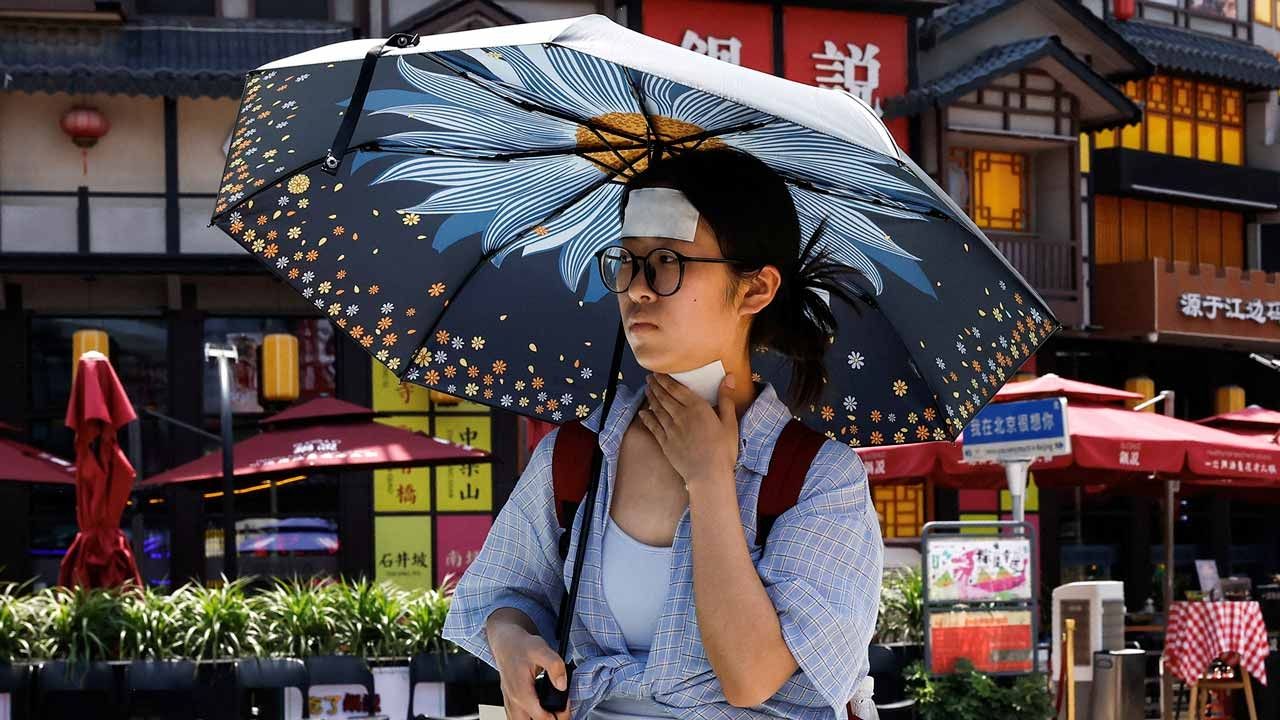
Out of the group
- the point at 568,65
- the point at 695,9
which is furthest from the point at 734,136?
the point at 695,9

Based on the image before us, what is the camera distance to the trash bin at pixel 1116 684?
10.3m

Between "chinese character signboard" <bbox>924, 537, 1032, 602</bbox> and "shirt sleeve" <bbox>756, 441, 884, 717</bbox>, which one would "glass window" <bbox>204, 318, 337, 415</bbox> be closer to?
"chinese character signboard" <bbox>924, 537, 1032, 602</bbox>

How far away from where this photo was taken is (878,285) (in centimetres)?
336

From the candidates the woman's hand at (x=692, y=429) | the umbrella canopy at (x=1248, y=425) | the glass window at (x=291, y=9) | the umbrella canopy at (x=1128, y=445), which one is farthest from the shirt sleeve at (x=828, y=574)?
the glass window at (x=291, y=9)

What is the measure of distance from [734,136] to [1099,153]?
23.7 metres

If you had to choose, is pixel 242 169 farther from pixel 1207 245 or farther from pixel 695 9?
pixel 1207 245

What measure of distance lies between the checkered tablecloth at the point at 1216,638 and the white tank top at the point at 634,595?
36.9ft

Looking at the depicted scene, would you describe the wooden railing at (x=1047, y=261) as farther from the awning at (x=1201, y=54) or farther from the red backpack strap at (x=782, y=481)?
the red backpack strap at (x=782, y=481)

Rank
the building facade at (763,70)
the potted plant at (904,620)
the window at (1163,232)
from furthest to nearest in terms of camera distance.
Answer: the window at (1163,232), the building facade at (763,70), the potted plant at (904,620)

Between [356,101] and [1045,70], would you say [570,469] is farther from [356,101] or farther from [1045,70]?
[1045,70]

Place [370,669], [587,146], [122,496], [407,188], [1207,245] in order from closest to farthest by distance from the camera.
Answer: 1. [587,146]
2. [407,188]
3. [370,669]
4. [122,496]
5. [1207,245]

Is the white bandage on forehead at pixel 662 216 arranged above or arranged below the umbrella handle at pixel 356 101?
below

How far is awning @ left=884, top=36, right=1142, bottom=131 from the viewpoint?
22375 millimetres

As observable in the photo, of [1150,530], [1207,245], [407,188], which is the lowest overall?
[1150,530]
